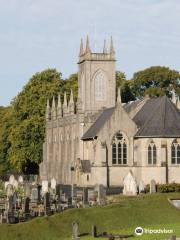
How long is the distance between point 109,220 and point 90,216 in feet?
4.22

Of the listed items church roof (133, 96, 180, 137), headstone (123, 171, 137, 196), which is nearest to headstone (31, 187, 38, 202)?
headstone (123, 171, 137, 196)

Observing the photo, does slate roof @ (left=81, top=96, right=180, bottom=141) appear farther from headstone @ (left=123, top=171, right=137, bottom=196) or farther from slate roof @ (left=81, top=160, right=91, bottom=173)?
headstone @ (left=123, top=171, right=137, bottom=196)

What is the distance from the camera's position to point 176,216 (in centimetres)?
5738

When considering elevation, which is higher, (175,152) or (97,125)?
(97,125)

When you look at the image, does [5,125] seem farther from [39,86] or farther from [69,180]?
[69,180]

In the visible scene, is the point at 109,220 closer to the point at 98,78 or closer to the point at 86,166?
the point at 86,166

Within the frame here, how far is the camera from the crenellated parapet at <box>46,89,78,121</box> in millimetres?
106500

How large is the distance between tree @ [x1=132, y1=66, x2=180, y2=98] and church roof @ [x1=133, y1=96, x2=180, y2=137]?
42.6 metres

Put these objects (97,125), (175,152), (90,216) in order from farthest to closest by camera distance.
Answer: (97,125), (175,152), (90,216)

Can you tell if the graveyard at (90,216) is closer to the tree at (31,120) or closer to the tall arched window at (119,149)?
the tall arched window at (119,149)

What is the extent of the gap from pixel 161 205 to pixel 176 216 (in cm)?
295

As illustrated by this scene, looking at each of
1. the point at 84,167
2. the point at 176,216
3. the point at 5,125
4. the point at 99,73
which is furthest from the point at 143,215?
the point at 5,125

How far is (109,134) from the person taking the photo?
9231cm

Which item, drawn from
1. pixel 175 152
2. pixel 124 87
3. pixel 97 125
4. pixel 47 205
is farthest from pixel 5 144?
pixel 47 205
